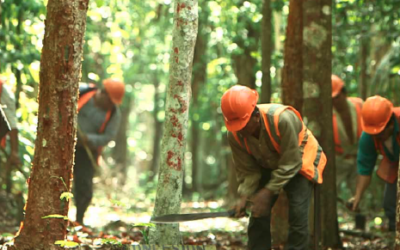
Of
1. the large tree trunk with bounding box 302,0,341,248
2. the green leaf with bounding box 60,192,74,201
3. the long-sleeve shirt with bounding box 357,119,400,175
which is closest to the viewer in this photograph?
the green leaf with bounding box 60,192,74,201

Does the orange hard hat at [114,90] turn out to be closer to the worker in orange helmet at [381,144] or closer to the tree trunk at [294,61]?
the tree trunk at [294,61]

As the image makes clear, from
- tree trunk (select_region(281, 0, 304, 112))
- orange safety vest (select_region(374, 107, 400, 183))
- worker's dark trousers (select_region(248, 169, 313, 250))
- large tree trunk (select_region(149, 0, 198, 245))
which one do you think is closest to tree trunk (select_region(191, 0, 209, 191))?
tree trunk (select_region(281, 0, 304, 112))

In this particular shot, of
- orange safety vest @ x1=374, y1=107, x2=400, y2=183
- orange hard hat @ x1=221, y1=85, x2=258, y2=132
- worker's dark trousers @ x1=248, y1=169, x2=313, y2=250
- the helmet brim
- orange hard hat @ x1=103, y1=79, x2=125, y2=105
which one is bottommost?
worker's dark trousers @ x1=248, y1=169, x2=313, y2=250

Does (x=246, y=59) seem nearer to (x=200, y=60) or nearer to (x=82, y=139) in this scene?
(x=200, y=60)

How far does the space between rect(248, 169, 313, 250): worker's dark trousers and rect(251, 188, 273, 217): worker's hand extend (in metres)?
0.29

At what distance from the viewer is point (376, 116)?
7977 millimetres

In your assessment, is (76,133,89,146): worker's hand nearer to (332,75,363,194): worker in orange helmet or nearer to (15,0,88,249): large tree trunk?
(332,75,363,194): worker in orange helmet

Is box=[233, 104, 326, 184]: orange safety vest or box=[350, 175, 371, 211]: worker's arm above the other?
box=[233, 104, 326, 184]: orange safety vest

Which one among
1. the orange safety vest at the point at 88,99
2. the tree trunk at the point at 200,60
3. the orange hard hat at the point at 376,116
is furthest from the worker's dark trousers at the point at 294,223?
the tree trunk at the point at 200,60

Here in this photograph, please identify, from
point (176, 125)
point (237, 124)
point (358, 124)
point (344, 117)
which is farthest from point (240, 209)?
point (344, 117)

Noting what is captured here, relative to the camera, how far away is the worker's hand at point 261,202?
250 inches

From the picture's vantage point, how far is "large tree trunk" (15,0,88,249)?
5.71m

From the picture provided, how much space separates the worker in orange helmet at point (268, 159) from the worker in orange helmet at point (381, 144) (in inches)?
57.8

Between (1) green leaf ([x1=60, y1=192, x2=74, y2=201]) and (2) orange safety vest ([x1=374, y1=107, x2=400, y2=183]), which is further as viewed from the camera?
(2) orange safety vest ([x1=374, y1=107, x2=400, y2=183])
